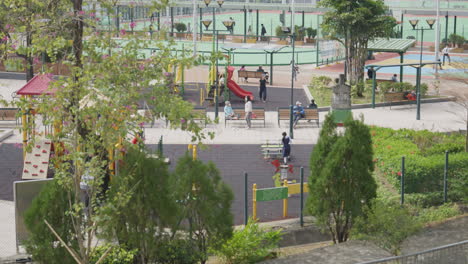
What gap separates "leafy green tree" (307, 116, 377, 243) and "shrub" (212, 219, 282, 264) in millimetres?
1528

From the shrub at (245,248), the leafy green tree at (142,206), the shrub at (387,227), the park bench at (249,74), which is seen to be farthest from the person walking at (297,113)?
the leafy green tree at (142,206)

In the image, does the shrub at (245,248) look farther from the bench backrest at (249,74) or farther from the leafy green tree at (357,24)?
the bench backrest at (249,74)

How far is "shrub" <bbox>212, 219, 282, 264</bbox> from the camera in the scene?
17.0 m

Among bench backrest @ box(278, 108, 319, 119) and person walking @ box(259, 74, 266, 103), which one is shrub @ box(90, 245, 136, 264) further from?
person walking @ box(259, 74, 266, 103)

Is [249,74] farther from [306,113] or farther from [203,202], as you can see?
[203,202]

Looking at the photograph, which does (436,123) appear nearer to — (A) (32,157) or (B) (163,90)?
(A) (32,157)

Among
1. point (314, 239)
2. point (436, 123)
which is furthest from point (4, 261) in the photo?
point (436, 123)

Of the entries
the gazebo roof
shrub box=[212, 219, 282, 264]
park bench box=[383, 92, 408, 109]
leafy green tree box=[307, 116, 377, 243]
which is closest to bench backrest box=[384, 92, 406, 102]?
park bench box=[383, 92, 408, 109]

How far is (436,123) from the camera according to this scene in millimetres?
32625

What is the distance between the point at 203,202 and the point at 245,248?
1458 millimetres

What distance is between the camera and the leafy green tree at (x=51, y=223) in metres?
15.3

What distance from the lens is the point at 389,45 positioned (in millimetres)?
41719

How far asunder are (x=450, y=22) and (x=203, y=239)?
273 feet

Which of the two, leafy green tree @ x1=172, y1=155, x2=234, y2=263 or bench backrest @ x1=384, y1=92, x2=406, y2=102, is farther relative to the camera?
bench backrest @ x1=384, y1=92, x2=406, y2=102
